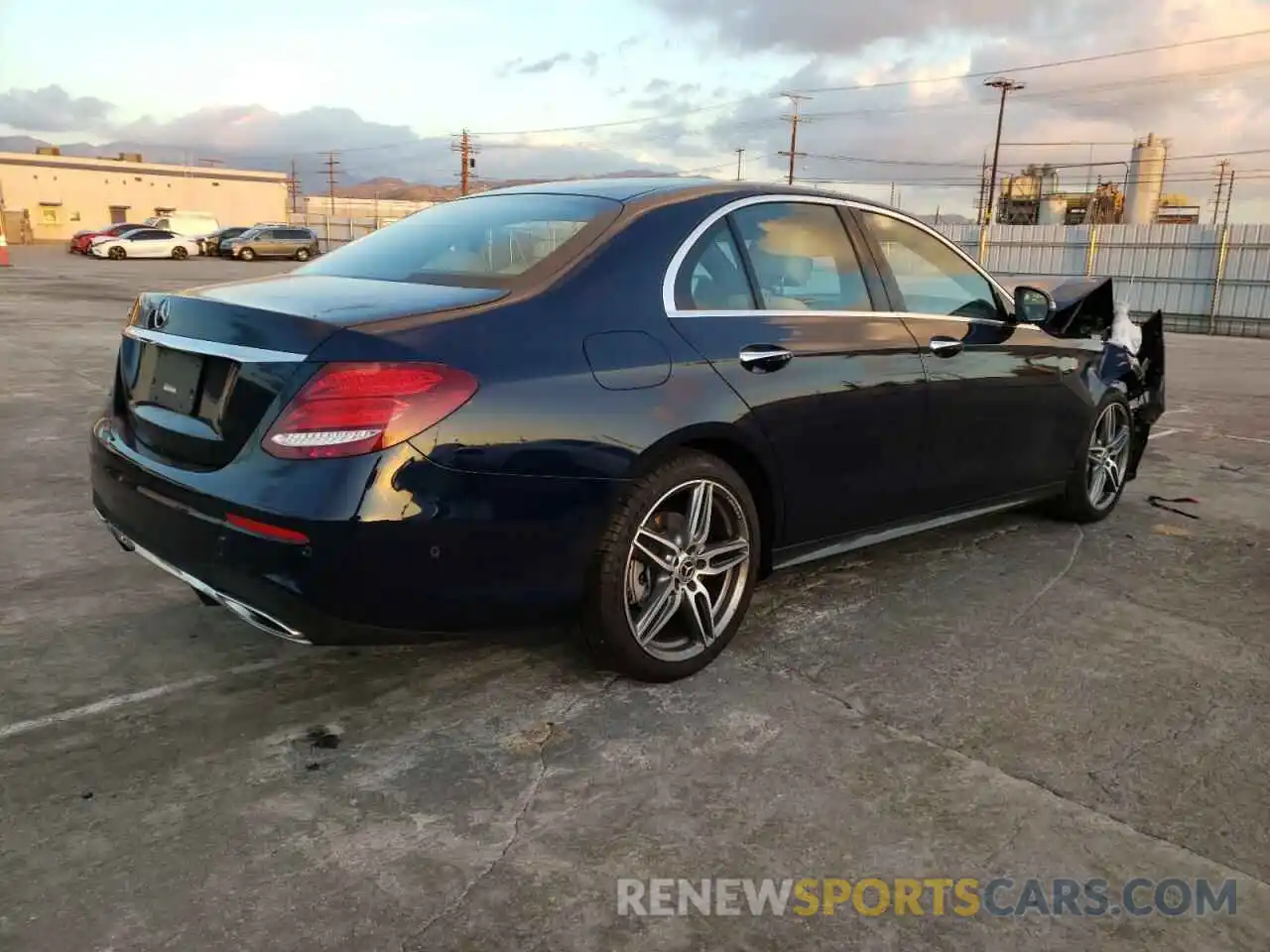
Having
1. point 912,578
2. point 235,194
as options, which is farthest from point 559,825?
point 235,194

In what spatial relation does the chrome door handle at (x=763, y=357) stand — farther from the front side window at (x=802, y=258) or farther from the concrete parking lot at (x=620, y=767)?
the concrete parking lot at (x=620, y=767)

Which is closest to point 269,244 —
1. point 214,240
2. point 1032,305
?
point 214,240

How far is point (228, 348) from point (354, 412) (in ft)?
1.57

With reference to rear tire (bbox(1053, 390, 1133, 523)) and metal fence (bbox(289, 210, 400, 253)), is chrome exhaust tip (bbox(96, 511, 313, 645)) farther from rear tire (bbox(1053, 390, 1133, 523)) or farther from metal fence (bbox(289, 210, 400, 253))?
metal fence (bbox(289, 210, 400, 253))

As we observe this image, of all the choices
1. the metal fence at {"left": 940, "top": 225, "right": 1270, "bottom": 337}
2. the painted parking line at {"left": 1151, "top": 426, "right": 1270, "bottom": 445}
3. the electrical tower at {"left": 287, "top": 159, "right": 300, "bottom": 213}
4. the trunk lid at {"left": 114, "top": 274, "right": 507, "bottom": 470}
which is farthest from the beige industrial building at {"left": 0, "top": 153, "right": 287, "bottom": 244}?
the trunk lid at {"left": 114, "top": 274, "right": 507, "bottom": 470}

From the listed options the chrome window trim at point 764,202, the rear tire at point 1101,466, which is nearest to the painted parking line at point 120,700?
the chrome window trim at point 764,202

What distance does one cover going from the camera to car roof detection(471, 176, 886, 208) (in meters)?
3.40

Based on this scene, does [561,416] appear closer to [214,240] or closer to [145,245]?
[145,245]

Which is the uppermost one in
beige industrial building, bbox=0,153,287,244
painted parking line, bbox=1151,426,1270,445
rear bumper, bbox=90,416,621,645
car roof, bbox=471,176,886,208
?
beige industrial building, bbox=0,153,287,244

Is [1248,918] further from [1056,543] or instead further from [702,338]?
[1056,543]

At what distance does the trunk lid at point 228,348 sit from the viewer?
8.50ft

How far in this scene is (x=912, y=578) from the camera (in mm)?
4348

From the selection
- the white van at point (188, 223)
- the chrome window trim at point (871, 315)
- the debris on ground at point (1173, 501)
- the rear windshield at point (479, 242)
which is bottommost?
the debris on ground at point (1173, 501)
